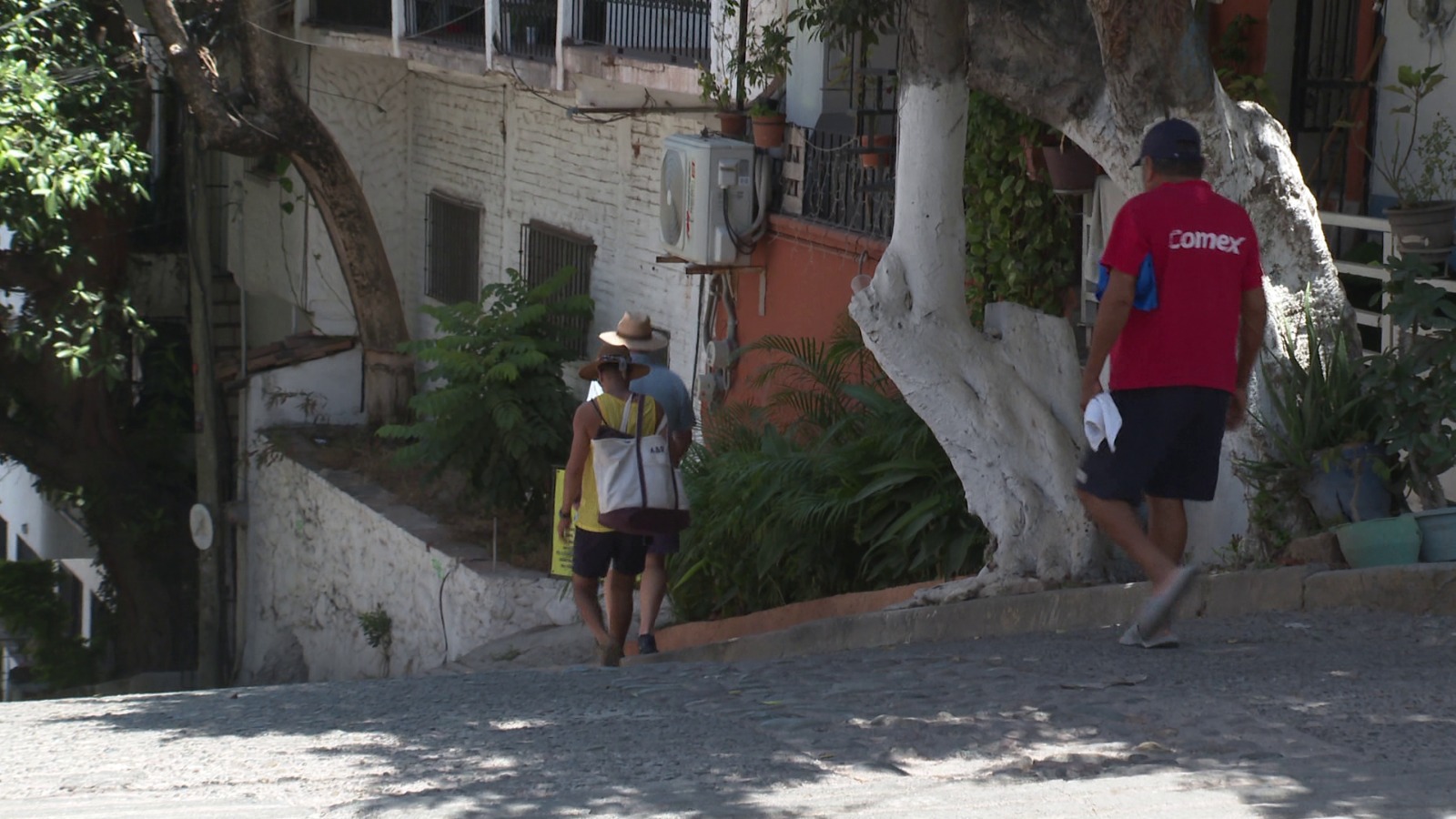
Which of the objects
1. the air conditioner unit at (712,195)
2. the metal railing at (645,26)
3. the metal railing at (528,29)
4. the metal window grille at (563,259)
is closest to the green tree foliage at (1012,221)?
the air conditioner unit at (712,195)

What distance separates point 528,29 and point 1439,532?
10.4m

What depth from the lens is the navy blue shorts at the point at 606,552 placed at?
8.31 meters

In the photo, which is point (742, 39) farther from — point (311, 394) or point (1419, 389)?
point (311, 394)

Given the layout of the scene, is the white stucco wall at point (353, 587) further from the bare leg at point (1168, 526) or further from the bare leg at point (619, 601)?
the bare leg at point (1168, 526)

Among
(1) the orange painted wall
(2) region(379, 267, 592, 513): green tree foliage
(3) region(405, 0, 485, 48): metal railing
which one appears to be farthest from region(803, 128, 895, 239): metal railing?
(3) region(405, 0, 485, 48): metal railing

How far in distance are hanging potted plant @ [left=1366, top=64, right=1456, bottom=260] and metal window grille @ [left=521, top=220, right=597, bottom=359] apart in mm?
7081

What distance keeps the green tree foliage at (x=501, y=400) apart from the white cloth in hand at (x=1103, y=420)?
739 cm

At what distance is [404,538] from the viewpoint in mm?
13898

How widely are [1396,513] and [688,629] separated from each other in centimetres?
424

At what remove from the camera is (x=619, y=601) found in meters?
8.44

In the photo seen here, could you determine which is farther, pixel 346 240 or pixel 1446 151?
pixel 346 240

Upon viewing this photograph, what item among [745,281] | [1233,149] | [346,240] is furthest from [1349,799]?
[346,240]

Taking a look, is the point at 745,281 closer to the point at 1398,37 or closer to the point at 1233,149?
the point at 1398,37

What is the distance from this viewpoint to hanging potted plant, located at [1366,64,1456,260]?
24.4 ft
